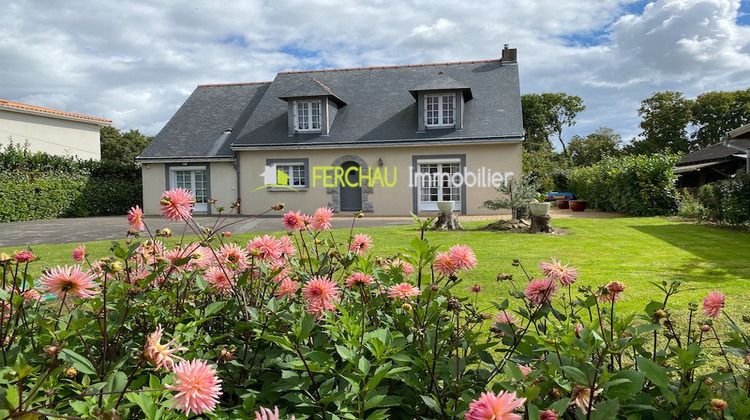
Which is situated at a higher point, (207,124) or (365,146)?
(207,124)

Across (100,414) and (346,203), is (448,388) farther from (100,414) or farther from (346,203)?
(346,203)

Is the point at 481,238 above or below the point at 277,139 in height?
below

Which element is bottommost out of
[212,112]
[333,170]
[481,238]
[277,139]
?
[481,238]

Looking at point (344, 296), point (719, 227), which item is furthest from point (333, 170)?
point (344, 296)

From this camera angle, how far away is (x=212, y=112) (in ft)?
71.0

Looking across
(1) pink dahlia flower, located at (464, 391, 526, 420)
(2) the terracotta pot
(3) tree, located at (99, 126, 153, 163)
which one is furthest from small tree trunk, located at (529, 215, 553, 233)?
(3) tree, located at (99, 126, 153, 163)

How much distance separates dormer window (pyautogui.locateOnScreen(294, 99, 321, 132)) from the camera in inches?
742

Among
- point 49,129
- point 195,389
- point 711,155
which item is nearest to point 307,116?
point 49,129

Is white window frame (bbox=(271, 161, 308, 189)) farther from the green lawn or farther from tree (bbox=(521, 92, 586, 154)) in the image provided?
tree (bbox=(521, 92, 586, 154))

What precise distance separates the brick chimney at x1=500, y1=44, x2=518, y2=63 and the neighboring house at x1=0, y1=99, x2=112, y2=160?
21.7 metres

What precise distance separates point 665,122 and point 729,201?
3326 centimetres

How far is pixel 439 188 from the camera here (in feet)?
59.2

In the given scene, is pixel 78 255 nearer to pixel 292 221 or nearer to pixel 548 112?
pixel 292 221

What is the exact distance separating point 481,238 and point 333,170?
920 cm
